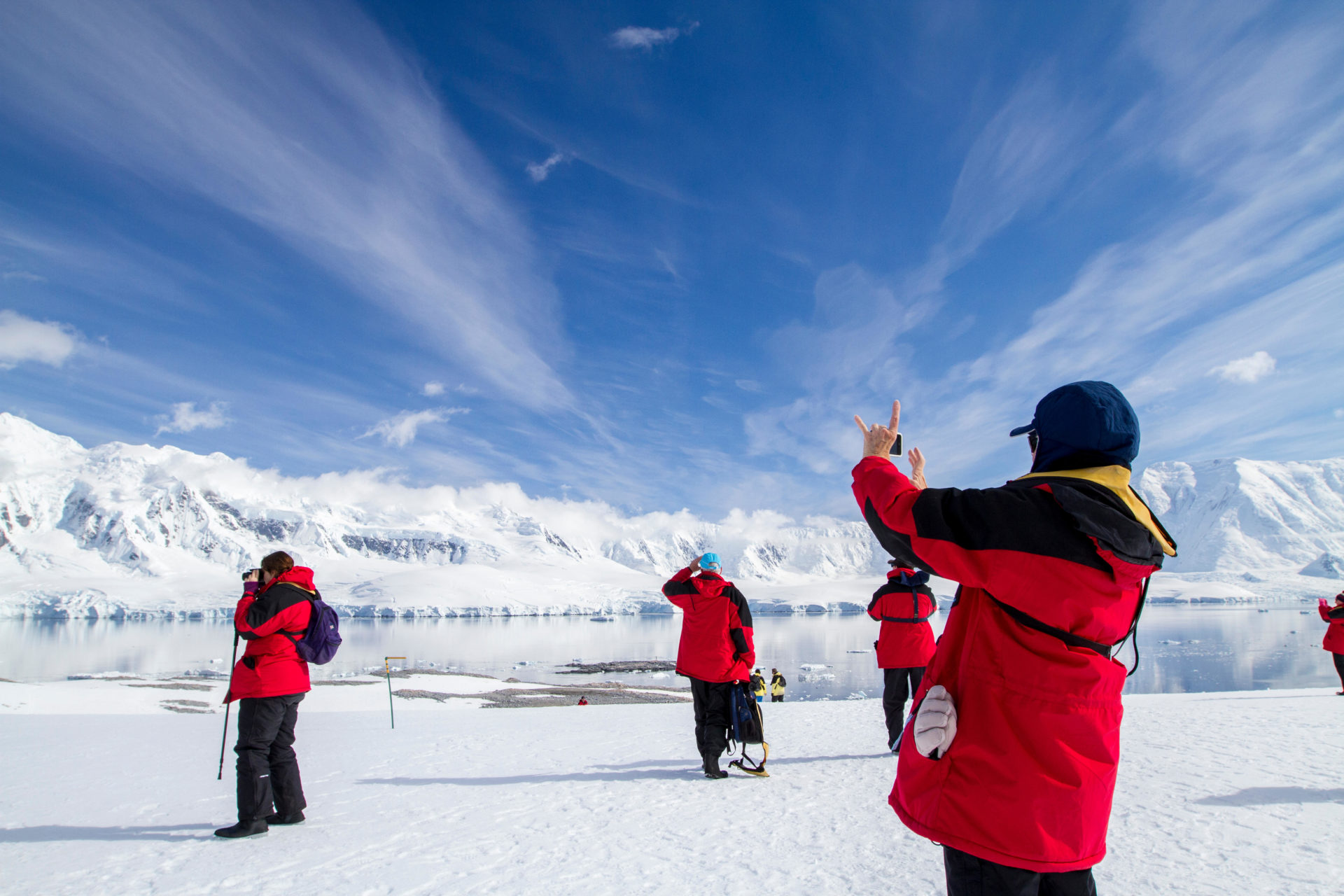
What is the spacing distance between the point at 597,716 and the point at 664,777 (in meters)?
5.52

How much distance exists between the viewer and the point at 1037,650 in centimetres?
172

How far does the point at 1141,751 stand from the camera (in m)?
6.29

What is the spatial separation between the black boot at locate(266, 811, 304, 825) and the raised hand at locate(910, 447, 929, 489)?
15.3 ft

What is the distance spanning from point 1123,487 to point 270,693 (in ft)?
16.0

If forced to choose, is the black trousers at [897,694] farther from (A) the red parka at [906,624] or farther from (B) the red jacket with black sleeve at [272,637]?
(B) the red jacket with black sleeve at [272,637]

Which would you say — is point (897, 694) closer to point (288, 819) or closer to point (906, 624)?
point (906, 624)

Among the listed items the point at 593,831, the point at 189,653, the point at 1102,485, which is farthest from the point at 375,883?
the point at 189,653

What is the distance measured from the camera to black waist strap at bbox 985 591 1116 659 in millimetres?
1692

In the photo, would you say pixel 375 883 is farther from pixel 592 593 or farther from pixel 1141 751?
pixel 592 593

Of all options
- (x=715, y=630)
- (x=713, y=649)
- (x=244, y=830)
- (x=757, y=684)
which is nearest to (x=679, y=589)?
(x=715, y=630)

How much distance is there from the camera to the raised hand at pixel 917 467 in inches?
92.7

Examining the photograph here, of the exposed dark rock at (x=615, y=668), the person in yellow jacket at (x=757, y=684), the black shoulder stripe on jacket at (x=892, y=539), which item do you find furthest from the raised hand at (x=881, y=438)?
the exposed dark rock at (x=615, y=668)

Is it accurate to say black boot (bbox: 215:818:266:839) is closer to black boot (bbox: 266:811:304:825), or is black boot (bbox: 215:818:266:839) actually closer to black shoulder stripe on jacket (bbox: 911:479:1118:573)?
black boot (bbox: 266:811:304:825)

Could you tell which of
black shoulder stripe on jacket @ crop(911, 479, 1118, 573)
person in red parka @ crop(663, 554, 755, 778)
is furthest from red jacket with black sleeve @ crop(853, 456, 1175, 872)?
person in red parka @ crop(663, 554, 755, 778)
